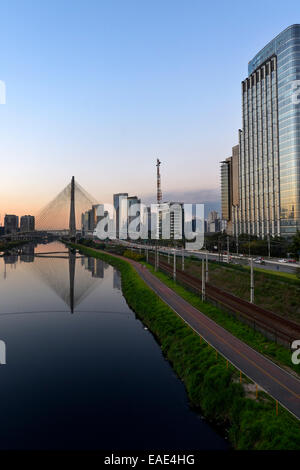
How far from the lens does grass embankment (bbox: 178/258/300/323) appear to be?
114 feet

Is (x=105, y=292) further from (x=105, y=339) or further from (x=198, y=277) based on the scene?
(x=105, y=339)

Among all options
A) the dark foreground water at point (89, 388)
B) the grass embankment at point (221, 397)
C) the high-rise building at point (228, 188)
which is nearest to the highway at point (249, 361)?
the grass embankment at point (221, 397)

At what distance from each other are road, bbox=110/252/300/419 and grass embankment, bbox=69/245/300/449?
0.88 meters

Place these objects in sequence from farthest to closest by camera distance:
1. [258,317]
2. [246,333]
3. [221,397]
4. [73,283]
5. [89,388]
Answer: [73,283], [258,317], [246,333], [89,388], [221,397]

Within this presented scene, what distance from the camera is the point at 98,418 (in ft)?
67.4

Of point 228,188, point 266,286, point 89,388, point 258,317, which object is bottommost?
point 89,388

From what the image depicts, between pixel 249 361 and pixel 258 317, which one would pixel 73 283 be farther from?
pixel 249 361

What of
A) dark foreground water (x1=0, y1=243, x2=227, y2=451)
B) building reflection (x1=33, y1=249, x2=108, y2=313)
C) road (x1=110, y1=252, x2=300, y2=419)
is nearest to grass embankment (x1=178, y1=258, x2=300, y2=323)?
road (x1=110, y1=252, x2=300, y2=419)

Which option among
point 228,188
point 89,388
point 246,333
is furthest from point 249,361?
point 228,188

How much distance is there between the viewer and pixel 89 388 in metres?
24.4

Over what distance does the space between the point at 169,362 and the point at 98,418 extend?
10412 mm

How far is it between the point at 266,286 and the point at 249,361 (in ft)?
66.5

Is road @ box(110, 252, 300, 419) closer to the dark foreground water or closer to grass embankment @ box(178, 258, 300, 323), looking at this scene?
the dark foreground water
